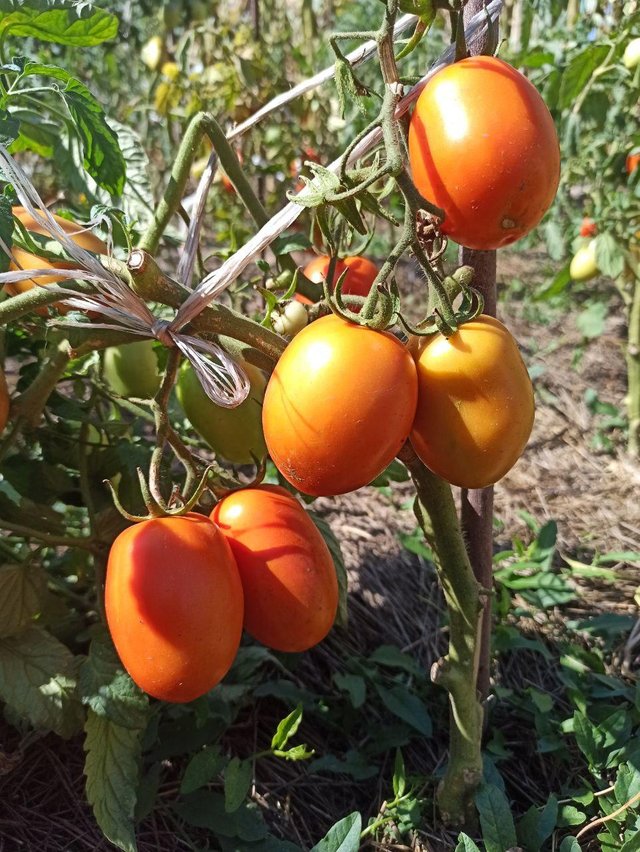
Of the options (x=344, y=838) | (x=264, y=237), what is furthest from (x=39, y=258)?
(x=344, y=838)

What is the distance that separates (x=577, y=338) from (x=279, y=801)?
2.75m

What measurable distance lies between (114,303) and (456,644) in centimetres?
67

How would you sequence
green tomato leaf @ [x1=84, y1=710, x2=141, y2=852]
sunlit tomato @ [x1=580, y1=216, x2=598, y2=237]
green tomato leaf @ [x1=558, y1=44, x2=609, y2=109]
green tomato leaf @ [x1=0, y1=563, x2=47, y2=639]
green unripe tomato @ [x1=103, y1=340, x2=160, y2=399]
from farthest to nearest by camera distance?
sunlit tomato @ [x1=580, y1=216, x2=598, y2=237], green tomato leaf @ [x1=558, y1=44, x2=609, y2=109], green unripe tomato @ [x1=103, y1=340, x2=160, y2=399], green tomato leaf @ [x1=0, y1=563, x2=47, y2=639], green tomato leaf @ [x1=84, y1=710, x2=141, y2=852]

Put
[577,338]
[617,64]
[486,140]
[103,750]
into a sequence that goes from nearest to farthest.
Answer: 1. [486,140]
2. [103,750]
3. [617,64]
4. [577,338]

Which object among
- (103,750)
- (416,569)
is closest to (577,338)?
(416,569)

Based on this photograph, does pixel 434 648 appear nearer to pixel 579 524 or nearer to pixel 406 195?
pixel 579 524

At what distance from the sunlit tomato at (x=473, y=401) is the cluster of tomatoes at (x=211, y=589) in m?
0.24

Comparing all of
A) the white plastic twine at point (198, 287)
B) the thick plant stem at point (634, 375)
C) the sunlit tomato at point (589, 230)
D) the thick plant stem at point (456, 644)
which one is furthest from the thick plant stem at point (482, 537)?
the sunlit tomato at point (589, 230)

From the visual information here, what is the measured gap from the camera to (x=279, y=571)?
37.2 inches

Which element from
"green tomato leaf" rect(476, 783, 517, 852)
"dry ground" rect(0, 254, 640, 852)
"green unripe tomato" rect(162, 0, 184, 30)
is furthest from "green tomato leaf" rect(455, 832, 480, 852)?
"green unripe tomato" rect(162, 0, 184, 30)

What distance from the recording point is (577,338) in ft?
11.5

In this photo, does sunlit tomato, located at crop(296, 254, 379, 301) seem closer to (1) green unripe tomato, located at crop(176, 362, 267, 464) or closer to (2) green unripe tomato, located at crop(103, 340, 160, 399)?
(1) green unripe tomato, located at crop(176, 362, 267, 464)

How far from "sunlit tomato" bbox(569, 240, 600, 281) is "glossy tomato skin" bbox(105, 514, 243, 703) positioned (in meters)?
1.94

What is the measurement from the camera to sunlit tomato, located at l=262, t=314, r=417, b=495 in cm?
76
